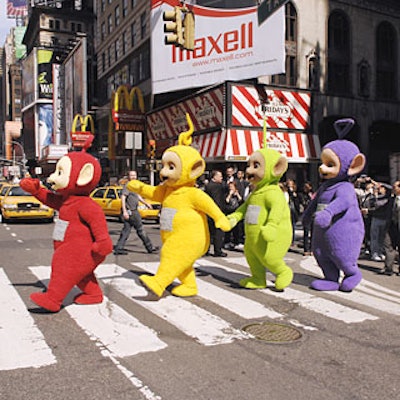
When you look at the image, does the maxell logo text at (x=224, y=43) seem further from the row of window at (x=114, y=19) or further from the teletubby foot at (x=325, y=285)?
the teletubby foot at (x=325, y=285)

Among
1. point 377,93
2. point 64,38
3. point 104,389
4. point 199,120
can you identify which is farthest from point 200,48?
point 64,38

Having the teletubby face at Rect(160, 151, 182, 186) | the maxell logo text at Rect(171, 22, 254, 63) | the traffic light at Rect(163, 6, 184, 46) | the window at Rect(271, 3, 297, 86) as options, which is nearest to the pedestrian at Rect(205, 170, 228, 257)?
the traffic light at Rect(163, 6, 184, 46)

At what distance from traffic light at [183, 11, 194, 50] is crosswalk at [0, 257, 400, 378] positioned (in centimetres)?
599

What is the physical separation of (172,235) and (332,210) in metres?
2.32

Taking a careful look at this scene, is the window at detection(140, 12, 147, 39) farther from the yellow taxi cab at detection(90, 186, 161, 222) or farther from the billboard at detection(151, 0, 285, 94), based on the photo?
the yellow taxi cab at detection(90, 186, 161, 222)

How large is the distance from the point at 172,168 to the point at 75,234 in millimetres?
1630

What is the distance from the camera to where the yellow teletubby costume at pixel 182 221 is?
6.36 m

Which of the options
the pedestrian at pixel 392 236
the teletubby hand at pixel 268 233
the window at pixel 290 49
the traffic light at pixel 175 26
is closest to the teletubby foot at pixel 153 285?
the teletubby hand at pixel 268 233

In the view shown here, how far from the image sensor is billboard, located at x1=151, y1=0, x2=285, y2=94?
20.8 metres

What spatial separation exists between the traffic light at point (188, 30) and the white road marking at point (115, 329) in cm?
730

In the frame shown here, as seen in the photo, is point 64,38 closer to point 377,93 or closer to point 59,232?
point 377,93

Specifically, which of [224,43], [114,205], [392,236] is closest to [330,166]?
[392,236]

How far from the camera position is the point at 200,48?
2350 cm

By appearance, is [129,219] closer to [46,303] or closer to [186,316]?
[46,303]
